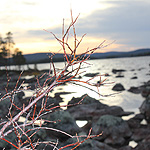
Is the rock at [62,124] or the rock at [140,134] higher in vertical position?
the rock at [62,124]

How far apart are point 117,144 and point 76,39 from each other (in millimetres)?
10634

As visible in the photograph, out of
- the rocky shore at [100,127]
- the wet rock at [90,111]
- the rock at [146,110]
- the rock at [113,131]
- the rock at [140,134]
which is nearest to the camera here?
the rocky shore at [100,127]

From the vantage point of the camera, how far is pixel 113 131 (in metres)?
12.4

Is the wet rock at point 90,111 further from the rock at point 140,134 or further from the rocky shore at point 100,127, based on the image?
the rock at point 140,134

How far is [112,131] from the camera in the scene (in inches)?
490

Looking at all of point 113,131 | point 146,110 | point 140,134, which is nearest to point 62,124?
point 113,131

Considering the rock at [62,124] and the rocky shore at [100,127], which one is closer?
the rocky shore at [100,127]

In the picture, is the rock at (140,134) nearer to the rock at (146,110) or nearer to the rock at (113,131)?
the rock at (113,131)

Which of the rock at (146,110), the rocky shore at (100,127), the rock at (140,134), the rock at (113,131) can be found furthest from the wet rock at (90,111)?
the rock at (140,134)

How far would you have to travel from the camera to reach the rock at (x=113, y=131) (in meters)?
12.3

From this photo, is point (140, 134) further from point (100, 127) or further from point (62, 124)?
point (62, 124)

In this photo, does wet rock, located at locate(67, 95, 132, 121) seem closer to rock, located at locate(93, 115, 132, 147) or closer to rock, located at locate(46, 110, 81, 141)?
rock, located at locate(93, 115, 132, 147)

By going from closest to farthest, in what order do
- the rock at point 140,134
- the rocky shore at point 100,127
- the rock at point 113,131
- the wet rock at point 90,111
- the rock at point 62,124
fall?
the rocky shore at point 100,127
the rock at point 62,124
the rock at point 113,131
the rock at point 140,134
the wet rock at point 90,111

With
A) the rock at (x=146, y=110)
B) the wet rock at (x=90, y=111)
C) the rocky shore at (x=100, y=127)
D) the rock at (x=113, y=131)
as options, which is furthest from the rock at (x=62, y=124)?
the rock at (x=146, y=110)
